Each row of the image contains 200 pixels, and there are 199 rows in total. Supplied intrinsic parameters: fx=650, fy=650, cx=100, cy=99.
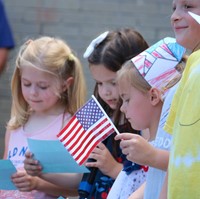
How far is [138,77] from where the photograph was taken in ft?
8.96

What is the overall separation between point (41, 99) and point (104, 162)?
2.39 feet

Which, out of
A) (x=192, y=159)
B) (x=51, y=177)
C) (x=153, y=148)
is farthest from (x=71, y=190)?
(x=192, y=159)

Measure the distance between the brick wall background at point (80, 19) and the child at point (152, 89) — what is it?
296 cm

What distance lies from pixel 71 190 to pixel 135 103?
1041mm

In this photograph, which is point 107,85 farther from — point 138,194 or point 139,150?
point 139,150

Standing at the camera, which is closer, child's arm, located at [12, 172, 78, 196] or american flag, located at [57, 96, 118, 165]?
american flag, located at [57, 96, 118, 165]

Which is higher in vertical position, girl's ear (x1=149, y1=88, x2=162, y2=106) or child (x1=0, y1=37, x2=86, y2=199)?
girl's ear (x1=149, y1=88, x2=162, y2=106)

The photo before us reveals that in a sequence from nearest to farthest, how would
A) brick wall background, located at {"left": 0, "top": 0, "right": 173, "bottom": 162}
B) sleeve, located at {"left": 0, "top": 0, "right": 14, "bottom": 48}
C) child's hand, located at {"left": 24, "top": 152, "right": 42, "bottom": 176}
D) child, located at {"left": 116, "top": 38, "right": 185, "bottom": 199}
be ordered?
child, located at {"left": 116, "top": 38, "right": 185, "bottom": 199} < child's hand, located at {"left": 24, "top": 152, "right": 42, "bottom": 176} < sleeve, located at {"left": 0, "top": 0, "right": 14, "bottom": 48} < brick wall background, located at {"left": 0, "top": 0, "right": 173, "bottom": 162}

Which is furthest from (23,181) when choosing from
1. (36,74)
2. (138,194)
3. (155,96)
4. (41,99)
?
(155,96)

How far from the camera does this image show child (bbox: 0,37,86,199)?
11.9 ft

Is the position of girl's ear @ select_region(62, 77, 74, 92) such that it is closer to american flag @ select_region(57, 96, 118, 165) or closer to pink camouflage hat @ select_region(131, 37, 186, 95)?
american flag @ select_region(57, 96, 118, 165)

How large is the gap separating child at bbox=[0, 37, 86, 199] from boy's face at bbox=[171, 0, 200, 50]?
141 cm

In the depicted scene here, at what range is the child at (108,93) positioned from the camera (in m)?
3.09

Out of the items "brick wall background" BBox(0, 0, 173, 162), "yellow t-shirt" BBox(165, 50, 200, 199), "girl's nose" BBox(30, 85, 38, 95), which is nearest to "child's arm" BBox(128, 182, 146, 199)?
"yellow t-shirt" BBox(165, 50, 200, 199)
